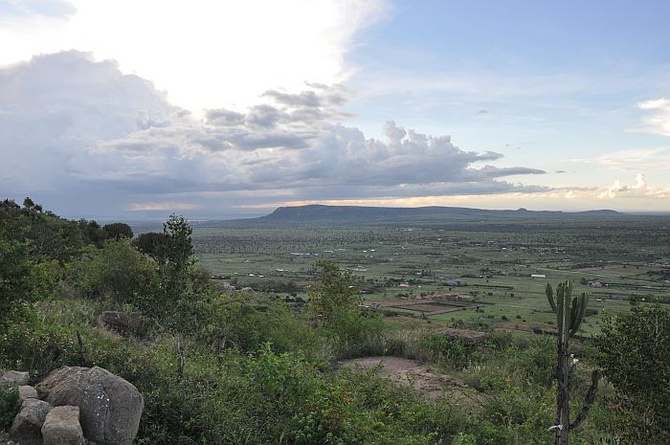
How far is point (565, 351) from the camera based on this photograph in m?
5.85

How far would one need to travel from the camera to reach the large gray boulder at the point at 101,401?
643 centimetres

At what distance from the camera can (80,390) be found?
6598 mm

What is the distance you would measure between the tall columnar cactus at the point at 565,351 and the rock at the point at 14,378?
7.17 m

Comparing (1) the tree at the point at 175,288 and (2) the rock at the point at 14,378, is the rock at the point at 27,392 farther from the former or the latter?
(1) the tree at the point at 175,288

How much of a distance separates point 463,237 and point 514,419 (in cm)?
16750

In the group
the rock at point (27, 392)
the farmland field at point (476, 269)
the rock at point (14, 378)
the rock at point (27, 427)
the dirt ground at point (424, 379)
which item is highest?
the rock at point (14, 378)

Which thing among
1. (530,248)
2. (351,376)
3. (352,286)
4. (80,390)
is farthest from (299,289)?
(530,248)

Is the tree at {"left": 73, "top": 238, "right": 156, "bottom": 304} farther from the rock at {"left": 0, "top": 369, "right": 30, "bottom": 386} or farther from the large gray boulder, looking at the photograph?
the large gray boulder

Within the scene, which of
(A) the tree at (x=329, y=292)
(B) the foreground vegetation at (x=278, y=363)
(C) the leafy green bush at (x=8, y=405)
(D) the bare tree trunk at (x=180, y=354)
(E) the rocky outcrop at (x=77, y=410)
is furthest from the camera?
(A) the tree at (x=329, y=292)

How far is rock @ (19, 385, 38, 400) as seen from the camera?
6660 mm

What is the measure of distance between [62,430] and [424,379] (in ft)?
31.2

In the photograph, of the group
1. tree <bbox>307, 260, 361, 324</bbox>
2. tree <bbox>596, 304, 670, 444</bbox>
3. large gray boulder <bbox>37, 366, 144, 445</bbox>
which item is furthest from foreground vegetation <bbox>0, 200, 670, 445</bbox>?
tree <bbox>307, 260, 361, 324</bbox>

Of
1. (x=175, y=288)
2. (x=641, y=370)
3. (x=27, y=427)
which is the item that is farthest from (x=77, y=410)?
(x=641, y=370)

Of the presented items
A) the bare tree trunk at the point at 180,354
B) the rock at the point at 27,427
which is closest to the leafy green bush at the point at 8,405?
the rock at the point at 27,427
